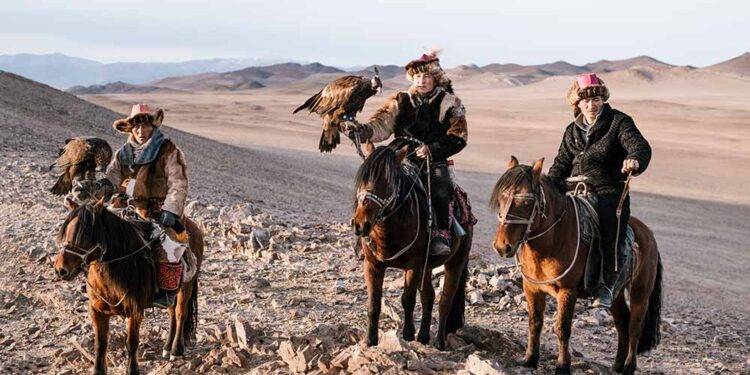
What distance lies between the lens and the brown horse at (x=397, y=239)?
5.58 m

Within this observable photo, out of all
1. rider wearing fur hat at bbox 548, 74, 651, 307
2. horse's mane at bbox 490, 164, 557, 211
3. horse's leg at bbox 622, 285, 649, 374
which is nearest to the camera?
horse's mane at bbox 490, 164, 557, 211

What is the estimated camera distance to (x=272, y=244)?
10523mm

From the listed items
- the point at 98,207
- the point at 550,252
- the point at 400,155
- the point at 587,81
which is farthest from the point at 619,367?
the point at 98,207

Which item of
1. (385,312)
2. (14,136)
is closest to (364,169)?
(385,312)

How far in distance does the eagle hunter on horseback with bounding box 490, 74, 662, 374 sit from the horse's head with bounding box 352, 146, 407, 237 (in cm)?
75

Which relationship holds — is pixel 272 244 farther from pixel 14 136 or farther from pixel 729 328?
pixel 14 136

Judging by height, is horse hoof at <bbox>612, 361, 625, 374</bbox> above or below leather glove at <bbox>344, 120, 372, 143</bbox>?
below

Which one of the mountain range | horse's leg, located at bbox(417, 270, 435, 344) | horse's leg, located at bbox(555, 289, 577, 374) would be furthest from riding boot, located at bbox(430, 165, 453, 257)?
the mountain range

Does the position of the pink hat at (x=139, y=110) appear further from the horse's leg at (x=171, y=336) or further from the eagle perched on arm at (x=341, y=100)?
the horse's leg at (x=171, y=336)

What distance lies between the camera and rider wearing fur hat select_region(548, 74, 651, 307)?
602cm

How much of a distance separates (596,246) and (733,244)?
1601cm

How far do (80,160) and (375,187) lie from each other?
8.61 ft

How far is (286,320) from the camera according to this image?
25.2ft

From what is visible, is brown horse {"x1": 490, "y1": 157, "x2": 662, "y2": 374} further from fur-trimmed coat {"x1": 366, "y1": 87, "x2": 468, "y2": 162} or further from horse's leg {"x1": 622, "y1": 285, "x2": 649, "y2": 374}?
fur-trimmed coat {"x1": 366, "y1": 87, "x2": 468, "y2": 162}
